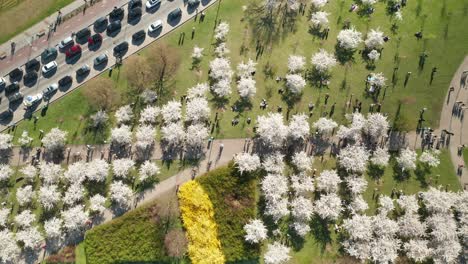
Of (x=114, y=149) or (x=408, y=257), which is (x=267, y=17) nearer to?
(x=114, y=149)

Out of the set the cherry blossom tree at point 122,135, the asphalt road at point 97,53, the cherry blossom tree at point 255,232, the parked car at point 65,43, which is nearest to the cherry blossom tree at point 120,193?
the cherry blossom tree at point 122,135

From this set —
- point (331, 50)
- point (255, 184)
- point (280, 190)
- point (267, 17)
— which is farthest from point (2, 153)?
point (331, 50)

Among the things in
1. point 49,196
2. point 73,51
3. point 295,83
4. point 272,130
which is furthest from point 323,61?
point 49,196

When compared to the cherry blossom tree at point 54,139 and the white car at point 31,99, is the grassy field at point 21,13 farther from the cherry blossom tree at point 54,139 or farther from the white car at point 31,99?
the cherry blossom tree at point 54,139

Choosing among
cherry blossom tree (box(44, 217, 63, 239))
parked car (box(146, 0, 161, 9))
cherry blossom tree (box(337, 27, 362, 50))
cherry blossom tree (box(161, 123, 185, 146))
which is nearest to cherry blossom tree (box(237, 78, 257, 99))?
cherry blossom tree (box(161, 123, 185, 146))

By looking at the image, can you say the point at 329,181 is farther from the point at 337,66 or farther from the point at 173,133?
the point at 173,133
